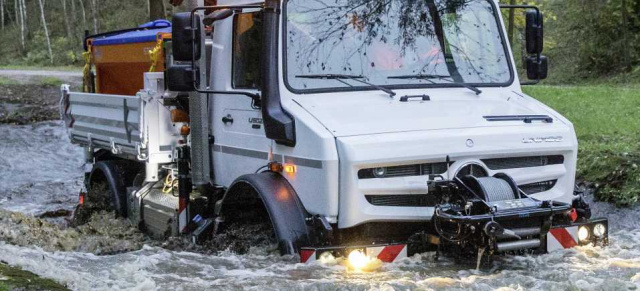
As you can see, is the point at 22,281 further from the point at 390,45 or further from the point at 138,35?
the point at 138,35

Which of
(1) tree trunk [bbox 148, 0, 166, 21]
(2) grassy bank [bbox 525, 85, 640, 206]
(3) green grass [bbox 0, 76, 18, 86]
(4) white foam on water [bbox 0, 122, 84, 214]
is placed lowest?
(4) white foam on water [bbox 0, 122, 84, 214]

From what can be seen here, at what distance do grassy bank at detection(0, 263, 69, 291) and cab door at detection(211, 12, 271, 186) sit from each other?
6.80ft

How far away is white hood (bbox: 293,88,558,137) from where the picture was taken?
6.49 meters

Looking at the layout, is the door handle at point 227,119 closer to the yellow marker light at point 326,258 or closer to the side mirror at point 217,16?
the side mirror at point 217,16

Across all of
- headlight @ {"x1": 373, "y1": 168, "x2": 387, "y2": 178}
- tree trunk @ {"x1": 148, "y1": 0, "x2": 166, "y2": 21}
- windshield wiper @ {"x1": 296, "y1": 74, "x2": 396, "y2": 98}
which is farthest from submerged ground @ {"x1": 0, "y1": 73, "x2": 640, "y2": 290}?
tree trunk @ {"x1": 148, "y1": 0, "x2": 166, "y2": 21}

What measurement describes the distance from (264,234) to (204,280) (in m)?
0.82

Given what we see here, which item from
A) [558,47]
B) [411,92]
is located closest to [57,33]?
[558,47]

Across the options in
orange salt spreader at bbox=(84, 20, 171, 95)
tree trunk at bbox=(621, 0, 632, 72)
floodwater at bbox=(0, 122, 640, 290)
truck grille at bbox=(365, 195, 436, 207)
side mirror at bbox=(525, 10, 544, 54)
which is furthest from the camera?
tree trunk at bbox=(621, 0, 632, 72)

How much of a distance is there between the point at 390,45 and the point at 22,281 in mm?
3324

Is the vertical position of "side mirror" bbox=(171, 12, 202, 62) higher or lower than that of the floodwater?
higher

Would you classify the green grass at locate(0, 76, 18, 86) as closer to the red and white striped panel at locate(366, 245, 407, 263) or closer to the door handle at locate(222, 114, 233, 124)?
the door handle at locate(222, 114, 233, 124)

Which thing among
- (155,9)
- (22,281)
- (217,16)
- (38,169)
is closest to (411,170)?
(217,16)

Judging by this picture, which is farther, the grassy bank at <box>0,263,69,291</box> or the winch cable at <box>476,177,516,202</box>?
the winch cable at <box>476,177,516,202</box>

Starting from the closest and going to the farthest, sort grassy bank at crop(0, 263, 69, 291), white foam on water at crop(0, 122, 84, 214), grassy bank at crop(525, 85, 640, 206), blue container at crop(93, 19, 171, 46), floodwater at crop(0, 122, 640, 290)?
grassy bank at crop(0, 263, 69, 291), floodwater at crop(0, 122, 640, 290), blue container at crop(93, 19, 171, 46), grassy bank at crop(525, 85, 640, 206), white foam on water at crop(0, 122, 84, 214)
